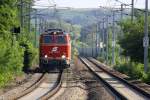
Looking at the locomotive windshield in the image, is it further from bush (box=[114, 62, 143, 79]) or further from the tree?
bush (box=[114, 62, 143, 79])

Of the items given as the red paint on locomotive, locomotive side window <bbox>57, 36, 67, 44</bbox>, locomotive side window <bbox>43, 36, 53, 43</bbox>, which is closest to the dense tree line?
locomotive side window <bbox>43, 36, 53, 43</bbox>

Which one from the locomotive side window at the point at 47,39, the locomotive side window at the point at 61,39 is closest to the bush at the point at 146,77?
the locomotive side window at the point at 61,39

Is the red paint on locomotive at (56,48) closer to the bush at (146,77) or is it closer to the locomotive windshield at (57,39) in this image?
the locomotive windshield at (57,39)

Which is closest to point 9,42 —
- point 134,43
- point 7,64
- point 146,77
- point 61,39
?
point 61,39

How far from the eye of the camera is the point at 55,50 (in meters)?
46.1

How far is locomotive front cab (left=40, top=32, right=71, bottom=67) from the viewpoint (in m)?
46.1

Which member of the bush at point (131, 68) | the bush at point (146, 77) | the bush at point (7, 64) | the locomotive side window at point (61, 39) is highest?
the locomotive side window at point (61, 39)

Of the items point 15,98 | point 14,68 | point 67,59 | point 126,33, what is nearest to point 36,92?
point 15,98

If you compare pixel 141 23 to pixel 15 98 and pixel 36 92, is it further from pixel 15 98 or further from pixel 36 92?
pixel 15 98

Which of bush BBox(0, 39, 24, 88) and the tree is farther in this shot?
the tree

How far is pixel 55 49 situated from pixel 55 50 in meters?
0.09

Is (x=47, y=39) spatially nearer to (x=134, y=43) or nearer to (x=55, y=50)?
(x=55, y=50)

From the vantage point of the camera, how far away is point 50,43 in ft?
152

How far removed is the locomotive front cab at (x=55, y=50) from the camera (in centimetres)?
4609
